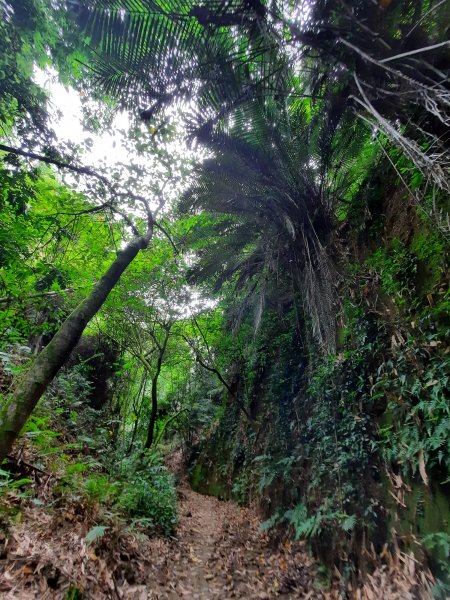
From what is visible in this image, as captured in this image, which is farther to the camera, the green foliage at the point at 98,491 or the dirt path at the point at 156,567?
the green foliage at the point at 98,491

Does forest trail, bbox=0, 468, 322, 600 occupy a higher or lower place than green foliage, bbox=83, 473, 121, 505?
lower

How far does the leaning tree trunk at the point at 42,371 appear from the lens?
100 inches

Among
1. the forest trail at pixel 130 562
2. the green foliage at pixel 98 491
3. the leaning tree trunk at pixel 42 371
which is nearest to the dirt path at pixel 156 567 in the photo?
the forest trail at pixel 130 562

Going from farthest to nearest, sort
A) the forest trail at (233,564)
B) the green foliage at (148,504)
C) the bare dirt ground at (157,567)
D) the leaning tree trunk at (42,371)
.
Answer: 1. the green foliage at (148,504)
2. the forest trail at (233,564)
3. the leaning tree trunk at (42,371)
4. the bare dirt ground at (157,567)

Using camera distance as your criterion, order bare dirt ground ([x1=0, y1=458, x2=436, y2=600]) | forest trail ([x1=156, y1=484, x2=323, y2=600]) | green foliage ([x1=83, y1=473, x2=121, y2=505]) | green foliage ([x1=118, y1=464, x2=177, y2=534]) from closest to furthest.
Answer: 1. bare dirt ground ([x1=0, y1=458, x2=436, y2=600])
2. forest trail ([x1=156, y1=484, x2=323, y2=600])
3. green foliage ([x1=83, y1=473, x2=121, y2=505])
4. green foliage ([x1=118, y1=464, x2=177, y2=534])

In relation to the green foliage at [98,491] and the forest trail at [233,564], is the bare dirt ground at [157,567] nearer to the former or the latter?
the forest trail at [233,564]

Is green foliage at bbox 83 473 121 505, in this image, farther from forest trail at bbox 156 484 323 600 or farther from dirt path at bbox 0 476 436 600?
forest trail at bbox 156 484 323 600

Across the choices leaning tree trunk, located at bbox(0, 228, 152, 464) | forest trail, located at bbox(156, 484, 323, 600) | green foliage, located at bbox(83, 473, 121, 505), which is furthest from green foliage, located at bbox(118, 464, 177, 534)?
leaning tree trunk, located at bbox(0, 228, 152, 464)

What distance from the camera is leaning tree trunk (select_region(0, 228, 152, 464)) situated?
2546 mm

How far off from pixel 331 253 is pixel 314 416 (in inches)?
105

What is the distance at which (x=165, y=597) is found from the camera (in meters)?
3.08

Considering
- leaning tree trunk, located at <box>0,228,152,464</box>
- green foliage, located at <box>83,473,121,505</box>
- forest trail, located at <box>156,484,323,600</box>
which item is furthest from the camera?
green foliage, located at <box>83,473,121,505</box>

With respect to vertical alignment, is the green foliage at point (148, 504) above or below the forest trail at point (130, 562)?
above

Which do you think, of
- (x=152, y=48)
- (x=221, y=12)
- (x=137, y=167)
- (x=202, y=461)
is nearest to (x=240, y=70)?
(x=221, y=12)
